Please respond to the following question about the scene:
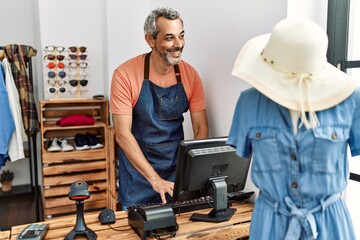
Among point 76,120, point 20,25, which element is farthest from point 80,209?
point 20,25

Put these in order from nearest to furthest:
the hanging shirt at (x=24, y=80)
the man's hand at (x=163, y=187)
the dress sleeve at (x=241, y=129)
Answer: the dress sleeve at (x=241, y=129), the man's hand at (x=163, y=187), the hanging shirt at (x=24, y=80)

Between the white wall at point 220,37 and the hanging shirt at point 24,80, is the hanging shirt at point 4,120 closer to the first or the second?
the hanging shirt at point 24,80

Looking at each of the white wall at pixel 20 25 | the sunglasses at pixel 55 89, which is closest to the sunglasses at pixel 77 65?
the sunglasses at pixel 55 89

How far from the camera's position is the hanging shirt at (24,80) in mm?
3150

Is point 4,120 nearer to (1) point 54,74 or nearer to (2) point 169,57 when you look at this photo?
(1) point 54,74

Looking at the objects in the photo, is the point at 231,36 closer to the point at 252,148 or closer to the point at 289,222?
the point at 252,148

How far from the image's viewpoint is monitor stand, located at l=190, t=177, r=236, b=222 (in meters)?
1.53

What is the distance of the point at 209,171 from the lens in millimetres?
1509

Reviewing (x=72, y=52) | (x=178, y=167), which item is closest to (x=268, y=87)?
(x=178, y=167)

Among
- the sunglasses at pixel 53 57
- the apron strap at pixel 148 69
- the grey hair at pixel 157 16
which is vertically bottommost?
the apron strap at pixel 148 69

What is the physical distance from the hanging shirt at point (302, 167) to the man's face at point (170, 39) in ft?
3.42

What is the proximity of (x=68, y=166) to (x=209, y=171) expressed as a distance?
2.29 m

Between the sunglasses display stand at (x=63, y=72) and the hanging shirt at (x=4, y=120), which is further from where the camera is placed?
the sunglasses display stand at (x=63, y=72)

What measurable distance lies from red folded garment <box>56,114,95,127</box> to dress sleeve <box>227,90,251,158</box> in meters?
2.69
